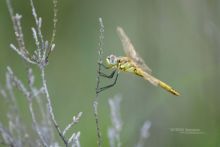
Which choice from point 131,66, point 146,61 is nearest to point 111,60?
point 131,66

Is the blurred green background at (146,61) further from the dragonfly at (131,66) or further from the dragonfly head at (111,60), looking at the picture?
the dragonfly head at (111,60)

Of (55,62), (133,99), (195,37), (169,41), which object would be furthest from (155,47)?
(55,62)

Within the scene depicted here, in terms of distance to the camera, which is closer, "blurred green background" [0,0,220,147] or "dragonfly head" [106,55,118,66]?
"dragonfly head" [106,55,118,66]

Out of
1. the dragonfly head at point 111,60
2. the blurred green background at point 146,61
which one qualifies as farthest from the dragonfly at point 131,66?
the blurred green background at point 146,61

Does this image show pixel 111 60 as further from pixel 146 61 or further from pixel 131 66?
pixel 146 61

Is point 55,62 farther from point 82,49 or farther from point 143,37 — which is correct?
point 143,37

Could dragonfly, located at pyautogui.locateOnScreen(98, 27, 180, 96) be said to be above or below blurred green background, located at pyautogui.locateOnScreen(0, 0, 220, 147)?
below

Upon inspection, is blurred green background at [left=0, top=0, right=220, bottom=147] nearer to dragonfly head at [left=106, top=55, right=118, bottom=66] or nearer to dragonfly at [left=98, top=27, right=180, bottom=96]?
dragonfly at [left=98, top=27, right=180, bottom=96]

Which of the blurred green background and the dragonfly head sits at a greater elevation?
the blurred green background

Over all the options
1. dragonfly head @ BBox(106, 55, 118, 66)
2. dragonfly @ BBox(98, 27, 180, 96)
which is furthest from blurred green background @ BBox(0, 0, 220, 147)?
dragonfly head @ BBox(106, 55, 118, 66)
